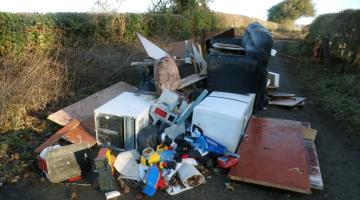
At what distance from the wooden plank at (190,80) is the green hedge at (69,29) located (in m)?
3.01

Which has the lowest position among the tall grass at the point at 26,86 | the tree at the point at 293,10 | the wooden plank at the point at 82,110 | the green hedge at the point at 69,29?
the wooden plank at the point at 82,110

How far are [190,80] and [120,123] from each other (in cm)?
238

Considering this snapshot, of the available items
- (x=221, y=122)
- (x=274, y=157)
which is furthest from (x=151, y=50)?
(x=274, y=157)

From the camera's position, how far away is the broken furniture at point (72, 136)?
402cm

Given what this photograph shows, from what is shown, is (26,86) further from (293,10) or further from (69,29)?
(293,10)

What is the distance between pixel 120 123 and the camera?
405 cm

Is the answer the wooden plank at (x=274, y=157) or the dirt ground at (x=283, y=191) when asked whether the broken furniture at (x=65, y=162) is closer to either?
the dirt ground at (x=283, y=191)

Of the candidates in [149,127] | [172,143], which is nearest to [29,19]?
[149,127]

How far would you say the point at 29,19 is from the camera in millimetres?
6508

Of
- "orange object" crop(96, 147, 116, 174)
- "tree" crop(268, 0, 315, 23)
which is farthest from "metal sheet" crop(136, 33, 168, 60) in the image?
"tree" crop(268, 0, 315, 23)

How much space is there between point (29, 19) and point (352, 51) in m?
9.18

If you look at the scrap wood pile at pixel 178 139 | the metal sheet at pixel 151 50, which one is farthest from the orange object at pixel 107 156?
the metal sheet at pixel 151 50

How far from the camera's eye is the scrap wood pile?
3430 mm

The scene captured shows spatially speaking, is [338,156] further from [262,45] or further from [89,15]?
[89,15]
